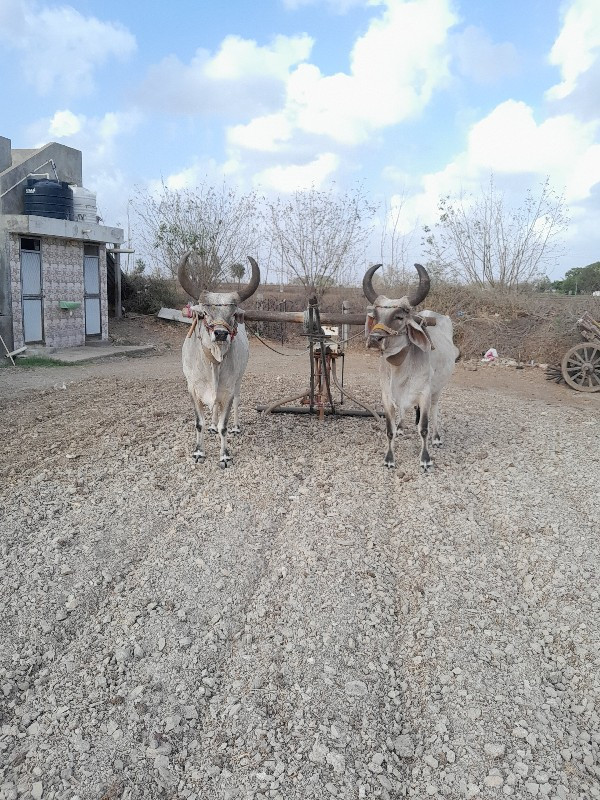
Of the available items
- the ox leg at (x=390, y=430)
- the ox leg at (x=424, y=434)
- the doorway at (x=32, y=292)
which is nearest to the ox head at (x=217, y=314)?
the ox leg at (x=390, y=430)

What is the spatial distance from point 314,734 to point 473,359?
12540 mm

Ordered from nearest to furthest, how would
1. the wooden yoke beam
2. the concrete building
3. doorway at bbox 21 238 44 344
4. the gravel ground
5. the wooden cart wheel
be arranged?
1. the gravel ground
2. the wooden yoke beam
3. the wooden cart wheel
4. the concrete building
5. doorway at bbox 21 238 44 344

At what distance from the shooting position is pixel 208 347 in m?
5.85

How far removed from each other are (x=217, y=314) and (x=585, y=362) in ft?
25.9

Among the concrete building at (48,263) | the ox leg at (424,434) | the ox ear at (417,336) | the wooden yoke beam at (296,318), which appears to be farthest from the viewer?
the concrete building at (48,263)

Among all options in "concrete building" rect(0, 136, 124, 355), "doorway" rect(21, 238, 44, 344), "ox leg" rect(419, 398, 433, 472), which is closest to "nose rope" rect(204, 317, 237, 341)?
"ox leg" rect(419, 398, 433, 472)

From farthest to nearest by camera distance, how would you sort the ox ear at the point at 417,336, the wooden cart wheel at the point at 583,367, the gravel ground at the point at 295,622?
the wooden cart wheel at the point at 583,367
the ox ear at the point at 417,336
the gravel ground at the point at 295,622

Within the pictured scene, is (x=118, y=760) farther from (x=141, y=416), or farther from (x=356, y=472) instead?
(x=141, y=416)

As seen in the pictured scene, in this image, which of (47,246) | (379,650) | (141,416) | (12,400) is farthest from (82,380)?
(379,650)

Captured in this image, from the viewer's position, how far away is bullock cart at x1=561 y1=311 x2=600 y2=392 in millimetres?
11047

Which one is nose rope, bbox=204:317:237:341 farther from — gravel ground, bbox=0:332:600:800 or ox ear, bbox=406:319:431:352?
ox ear, bbox=406:319:431:352

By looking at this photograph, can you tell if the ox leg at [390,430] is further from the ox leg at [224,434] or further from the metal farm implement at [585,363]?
the metal farm implement at [585,363]

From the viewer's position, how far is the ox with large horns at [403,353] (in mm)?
5684

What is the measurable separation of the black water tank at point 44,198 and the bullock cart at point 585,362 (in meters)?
10.5
